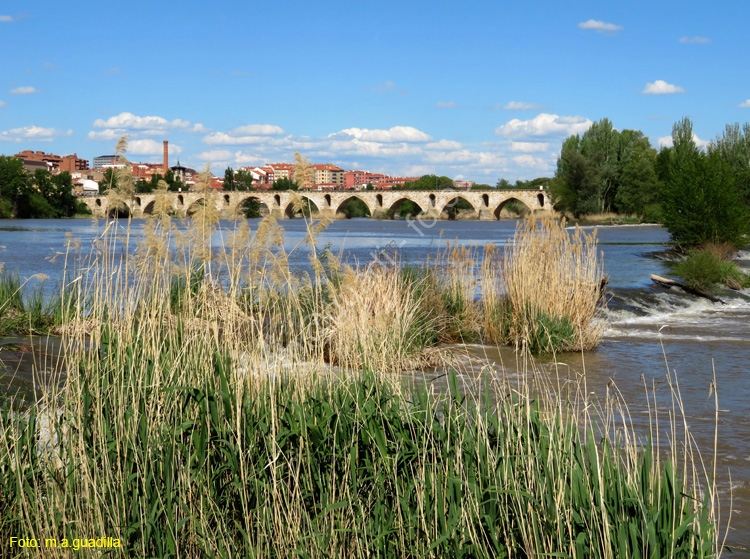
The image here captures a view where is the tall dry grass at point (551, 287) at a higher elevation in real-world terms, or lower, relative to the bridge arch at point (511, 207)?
lower

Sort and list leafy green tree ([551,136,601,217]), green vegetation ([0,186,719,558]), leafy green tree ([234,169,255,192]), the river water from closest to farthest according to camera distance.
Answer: green vegetation ([0,186,719,558]) < the river water < leafy green tree ([234,169,255,192]) < leafy green tree ([551,136,601,217])

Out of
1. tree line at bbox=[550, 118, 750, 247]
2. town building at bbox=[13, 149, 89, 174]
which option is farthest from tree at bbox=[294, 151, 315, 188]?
town building at bbox=[13, 149, 89, 174]

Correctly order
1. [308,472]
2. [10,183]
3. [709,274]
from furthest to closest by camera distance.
Answer: [10,183], [709,274], [308,472]

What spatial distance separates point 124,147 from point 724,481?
442 cm

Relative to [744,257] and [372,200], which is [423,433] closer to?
[744,257]

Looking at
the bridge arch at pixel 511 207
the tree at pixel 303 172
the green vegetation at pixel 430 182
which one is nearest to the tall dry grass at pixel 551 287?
the tree at pixel 303 172

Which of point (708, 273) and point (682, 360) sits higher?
point (708, 273)

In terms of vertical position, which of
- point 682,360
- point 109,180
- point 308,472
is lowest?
point 682,360

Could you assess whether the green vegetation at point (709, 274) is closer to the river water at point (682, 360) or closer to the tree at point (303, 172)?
the river water at point (682, 360)

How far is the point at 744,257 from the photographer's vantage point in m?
26.7

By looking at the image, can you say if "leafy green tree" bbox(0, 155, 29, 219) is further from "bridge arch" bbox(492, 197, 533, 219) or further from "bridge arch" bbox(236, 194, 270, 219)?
"bridge arch" bbox(236, 194, 270, 219)

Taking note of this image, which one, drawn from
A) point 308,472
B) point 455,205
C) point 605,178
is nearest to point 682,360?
point 308,472

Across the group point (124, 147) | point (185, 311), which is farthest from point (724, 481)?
point (124, 147)

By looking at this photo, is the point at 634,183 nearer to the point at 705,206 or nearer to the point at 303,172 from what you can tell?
the point at 705,206
